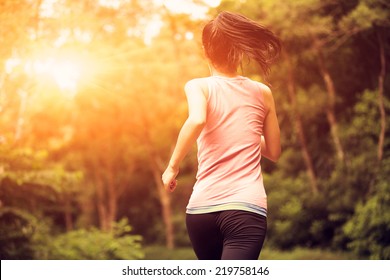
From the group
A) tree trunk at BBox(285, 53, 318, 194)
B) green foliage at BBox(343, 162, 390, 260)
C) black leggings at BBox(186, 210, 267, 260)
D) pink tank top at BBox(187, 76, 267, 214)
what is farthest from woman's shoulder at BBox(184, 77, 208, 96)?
tree trunk at BBox(285, 53, 318, 194)

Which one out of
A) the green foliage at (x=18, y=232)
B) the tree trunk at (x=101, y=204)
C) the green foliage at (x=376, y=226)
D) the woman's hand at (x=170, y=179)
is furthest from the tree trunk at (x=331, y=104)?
the tree trunk at (x=101, y=204)

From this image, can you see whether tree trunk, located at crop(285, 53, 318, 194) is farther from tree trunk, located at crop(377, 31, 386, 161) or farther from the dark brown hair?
the dark brown hair

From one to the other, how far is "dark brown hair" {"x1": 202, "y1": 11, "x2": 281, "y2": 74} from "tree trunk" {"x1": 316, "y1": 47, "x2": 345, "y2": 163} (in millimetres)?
12372

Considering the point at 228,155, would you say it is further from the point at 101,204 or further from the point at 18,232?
the point at 101,204

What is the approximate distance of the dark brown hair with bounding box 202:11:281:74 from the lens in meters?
2.47

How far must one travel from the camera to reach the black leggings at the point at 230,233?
90.4 inches

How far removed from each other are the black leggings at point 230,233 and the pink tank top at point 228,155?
30 mm

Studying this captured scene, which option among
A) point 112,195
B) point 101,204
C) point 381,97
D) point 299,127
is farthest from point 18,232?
point 101,204

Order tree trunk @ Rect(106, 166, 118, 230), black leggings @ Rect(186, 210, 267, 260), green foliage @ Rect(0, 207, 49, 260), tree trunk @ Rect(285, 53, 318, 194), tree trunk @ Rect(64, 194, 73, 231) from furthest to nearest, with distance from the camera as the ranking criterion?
tree trunk @ Rect(64, 194, 73, 231) < tree trunk @ Rect(106, 166, 118, 230) < tree trunk @ Rect(285, 53, 318, 194) < green foliage @ Rect(0, 207, 49, 260) < black leggings @ Rect(186, 210, 267, 260)

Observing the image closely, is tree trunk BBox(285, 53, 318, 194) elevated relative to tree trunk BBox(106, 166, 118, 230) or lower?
elevated

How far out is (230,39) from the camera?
2.47 metres

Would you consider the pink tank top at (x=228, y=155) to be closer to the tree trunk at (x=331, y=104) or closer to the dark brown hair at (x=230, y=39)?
the dark brown hair at (x=230, y=39)

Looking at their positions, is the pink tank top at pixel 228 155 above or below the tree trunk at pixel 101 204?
above
